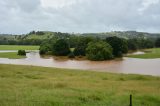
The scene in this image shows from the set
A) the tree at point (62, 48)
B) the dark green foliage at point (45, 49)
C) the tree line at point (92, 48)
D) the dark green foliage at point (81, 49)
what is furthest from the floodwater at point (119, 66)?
the dark green foliage at point (45, 49)

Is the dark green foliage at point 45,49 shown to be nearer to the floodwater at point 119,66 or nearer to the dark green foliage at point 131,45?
the floodwater at point 119,66

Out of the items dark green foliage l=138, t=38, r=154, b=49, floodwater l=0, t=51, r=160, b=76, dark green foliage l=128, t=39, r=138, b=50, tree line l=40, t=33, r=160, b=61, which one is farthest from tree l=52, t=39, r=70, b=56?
dark green foliage l=138, t=38, r=154, b=49

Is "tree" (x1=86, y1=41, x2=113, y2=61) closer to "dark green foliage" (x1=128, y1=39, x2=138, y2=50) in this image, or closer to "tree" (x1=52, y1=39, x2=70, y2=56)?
"tree" (x1=52, y1=39, x2=70, y2=56)

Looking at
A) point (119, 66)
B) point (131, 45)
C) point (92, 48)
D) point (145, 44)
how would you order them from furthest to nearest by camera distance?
point (145, 44)
point (131, 45)
point (92, 48)
point (119, 66)

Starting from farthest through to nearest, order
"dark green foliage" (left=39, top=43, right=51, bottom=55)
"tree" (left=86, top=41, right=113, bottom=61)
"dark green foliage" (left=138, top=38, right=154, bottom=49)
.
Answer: "dark green foliage" (left=138, top=38, right=154, bottom=49), "dark green foliage" (left=39, top=43, right=51, bottom=55), "tree" (left=86, top=41, right=113, bottom=61)

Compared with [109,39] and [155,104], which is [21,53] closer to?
[109,39]

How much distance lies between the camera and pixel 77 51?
2995 inches

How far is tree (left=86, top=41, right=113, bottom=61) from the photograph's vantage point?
67.7m

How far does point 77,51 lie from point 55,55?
8.52 meters

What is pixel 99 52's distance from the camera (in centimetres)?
6769

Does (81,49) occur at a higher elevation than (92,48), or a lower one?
lower

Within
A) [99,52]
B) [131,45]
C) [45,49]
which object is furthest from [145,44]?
[99,52]

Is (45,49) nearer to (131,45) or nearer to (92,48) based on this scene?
(92,48)

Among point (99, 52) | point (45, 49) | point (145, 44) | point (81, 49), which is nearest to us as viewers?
point (99, 52)
